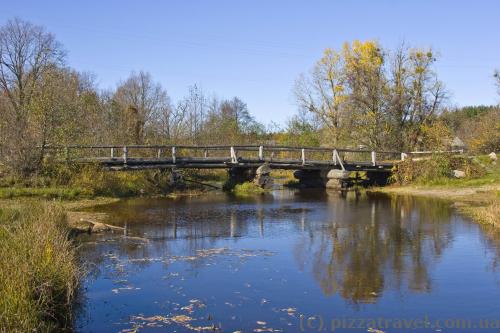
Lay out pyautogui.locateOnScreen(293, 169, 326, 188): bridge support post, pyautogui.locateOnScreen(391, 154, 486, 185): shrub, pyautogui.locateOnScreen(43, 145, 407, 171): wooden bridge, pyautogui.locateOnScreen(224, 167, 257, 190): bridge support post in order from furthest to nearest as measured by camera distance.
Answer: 1. pyautogui.locateOnScreen(293, 169, 326, 188): bridge support post
2. pyautogui.locateOnScreen(224, 167, 257, 190): bridge support post
3. pyautogui.locateOnScreen(391, 154, 486, 185): shrub
4. pyautogui.locateOnScreen(43, 145, 407, 171): wooden bridge

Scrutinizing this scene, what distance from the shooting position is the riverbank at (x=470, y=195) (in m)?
17.4

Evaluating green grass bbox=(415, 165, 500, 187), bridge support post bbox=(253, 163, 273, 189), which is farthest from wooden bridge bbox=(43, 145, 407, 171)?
green grass bbox=(415, 165, 500, 187)

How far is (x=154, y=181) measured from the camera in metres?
29.3

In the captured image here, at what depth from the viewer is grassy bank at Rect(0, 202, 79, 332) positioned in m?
6.62

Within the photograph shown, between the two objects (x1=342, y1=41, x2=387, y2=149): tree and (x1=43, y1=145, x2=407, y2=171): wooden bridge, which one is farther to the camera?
(x1=342, y1=41, x2=387, y2=149): tree

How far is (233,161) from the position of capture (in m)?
30.1

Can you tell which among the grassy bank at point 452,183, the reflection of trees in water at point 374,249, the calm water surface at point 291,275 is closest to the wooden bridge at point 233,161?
the grassy bank at point 452,183

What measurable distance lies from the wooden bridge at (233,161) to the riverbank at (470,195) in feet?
7.87

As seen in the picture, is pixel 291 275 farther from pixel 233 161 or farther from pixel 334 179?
pixel 334 179

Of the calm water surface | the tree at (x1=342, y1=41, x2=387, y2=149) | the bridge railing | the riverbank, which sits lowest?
the calm water surface

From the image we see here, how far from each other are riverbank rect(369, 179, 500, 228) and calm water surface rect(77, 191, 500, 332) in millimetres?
944

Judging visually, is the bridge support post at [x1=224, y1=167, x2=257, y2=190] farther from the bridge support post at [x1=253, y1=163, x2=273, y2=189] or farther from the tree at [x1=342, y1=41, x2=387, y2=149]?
the tree at [x1=342, y1=41, x2=387, y2=149]

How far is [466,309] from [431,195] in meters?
19.6

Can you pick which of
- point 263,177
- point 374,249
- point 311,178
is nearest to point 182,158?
point 263,177
